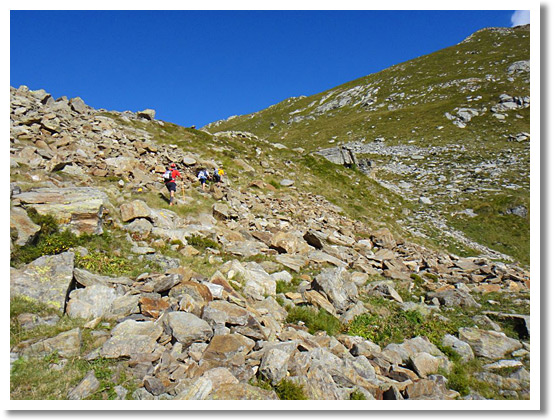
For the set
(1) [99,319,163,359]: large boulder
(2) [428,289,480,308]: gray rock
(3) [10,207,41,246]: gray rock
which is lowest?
(2) [428,289,480,308]: gray rock

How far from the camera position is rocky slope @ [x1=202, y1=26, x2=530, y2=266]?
30844mm

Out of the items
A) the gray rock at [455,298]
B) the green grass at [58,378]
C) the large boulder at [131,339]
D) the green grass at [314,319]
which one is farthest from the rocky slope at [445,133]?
the green grass at [58,378]

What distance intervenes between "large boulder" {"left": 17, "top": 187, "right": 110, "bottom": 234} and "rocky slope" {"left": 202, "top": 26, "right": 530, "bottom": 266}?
2462 centimetres

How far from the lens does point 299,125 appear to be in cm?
9806

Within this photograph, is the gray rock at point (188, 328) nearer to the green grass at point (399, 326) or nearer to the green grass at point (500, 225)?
the green grass at point (399, 326)

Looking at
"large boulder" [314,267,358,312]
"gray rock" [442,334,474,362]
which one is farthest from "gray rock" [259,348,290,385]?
"gray rock" [442,334,474,362]

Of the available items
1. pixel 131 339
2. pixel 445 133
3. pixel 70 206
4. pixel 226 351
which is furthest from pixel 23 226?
pixel 445 133

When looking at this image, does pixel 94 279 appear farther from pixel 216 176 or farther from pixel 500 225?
pixel 500 225

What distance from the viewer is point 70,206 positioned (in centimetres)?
1184

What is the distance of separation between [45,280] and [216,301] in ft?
14.5

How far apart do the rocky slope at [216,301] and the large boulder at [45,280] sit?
0.04 m

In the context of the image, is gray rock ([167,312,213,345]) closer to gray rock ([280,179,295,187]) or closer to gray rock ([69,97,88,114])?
gray rock ([280,179,295,187])
